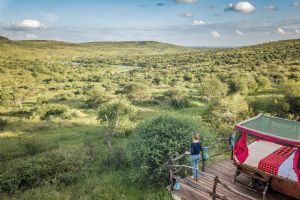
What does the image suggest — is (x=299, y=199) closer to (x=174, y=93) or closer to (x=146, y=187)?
(x=146, y=187)

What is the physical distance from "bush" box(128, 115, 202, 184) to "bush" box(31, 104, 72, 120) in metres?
27.4

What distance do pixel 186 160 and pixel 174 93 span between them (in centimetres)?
3373

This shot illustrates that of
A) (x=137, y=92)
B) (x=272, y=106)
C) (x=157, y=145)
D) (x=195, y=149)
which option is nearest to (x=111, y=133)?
(x=157, y=145)

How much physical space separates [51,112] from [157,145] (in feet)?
105

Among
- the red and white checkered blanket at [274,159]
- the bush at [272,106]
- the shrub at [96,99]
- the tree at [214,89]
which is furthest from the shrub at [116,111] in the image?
the red and white checkered blanket at [274,159]

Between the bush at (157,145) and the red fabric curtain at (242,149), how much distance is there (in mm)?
3952

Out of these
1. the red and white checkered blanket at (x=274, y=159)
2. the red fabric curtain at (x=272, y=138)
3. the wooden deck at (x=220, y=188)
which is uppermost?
the red fabric curtain at (x=272, y=138)

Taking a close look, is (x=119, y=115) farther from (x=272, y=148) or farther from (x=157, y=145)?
(x=272, y=148)

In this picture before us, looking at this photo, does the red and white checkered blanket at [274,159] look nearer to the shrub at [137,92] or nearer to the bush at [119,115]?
the bush at [119,115]

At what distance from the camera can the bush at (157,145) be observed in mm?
15539

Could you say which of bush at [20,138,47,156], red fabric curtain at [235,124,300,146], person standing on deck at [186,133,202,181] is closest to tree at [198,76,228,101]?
bush at [20,138,47,156]

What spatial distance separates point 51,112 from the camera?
143 ft

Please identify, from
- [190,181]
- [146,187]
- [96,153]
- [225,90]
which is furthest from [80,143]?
[225,90]

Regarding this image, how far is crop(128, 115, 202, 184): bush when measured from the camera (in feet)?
51.0
